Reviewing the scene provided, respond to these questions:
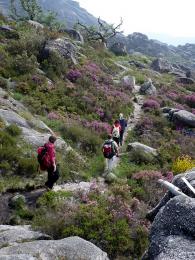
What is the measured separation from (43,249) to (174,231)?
2.91 meters

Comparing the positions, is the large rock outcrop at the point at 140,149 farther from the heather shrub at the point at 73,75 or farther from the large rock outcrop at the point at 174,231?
the large rock outcrop at the point at 174,231

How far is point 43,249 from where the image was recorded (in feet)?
30.5

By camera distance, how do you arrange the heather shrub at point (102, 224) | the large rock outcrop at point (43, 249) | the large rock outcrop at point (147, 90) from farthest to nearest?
the large rock outcrop at point (147, 90) → the heather shrub at point (102, 224) → the large rock outcrop at point (43, 249)

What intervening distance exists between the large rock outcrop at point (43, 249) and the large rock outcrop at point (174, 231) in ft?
4.76

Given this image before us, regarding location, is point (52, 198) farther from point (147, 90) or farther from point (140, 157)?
point (147, 90)

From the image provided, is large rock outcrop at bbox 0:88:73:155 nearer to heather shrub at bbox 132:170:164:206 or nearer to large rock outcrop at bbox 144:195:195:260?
heather shrub at bbox 132:170:164:206

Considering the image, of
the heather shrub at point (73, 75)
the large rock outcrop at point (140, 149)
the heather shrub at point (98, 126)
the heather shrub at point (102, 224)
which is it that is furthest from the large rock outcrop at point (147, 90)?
the heather shrub at point (102, 224)

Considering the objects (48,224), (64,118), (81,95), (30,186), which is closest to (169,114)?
(81,95)

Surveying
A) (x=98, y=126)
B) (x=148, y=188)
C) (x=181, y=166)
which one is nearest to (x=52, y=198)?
(x=148, y=188)

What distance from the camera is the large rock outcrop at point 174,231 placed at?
8.07 metres

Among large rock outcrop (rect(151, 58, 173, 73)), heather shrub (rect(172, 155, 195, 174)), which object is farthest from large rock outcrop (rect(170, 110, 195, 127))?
large rock outcrop (rect(151, 58, 173, 73))

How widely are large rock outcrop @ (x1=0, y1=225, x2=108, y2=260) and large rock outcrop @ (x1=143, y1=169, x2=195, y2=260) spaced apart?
1451mm

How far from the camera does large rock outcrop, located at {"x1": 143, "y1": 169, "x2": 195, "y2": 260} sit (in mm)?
Result: 8070

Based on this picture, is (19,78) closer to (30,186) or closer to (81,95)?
(81,95)
